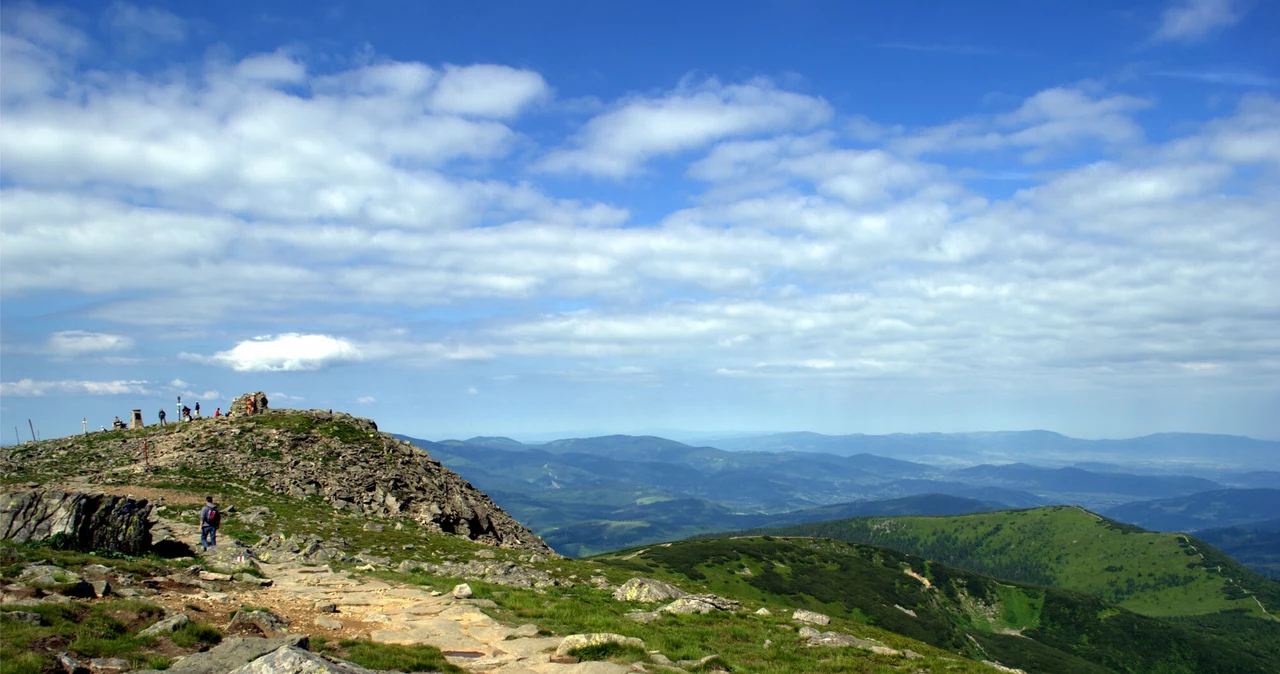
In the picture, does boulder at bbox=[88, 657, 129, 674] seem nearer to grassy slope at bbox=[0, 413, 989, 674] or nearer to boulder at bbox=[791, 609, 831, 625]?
grassy slope at bbox=[0, 413, 989, 674]

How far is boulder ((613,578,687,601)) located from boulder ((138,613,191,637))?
2028 cm

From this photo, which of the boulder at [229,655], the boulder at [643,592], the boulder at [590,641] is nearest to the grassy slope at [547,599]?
the boulder at [643,592]

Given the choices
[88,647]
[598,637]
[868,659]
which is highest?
[88,647]

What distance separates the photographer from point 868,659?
2417cm

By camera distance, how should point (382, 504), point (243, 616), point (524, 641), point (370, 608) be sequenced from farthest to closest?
point (382, 504) < point (370, 608) < point (524, 641) < point (243, 616)

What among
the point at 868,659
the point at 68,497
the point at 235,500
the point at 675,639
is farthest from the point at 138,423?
the point at 868,659

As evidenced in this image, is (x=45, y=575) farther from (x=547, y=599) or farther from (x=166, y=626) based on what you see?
(x=547, y=599)

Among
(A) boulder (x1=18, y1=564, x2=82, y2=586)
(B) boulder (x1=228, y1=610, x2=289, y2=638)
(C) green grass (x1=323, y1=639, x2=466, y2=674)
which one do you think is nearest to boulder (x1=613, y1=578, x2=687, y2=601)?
(C) green grass (x1=323, y1=639, x2=466, y2=674)

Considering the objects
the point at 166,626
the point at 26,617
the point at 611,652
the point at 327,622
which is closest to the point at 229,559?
the point at 327,622

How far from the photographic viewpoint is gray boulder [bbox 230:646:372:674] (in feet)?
44.7

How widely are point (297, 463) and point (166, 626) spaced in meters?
48.6

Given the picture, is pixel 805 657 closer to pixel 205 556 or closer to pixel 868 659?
pixel 868 659

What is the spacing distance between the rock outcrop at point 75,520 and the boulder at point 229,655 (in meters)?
17.1

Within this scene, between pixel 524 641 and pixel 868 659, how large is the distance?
1320 cm
